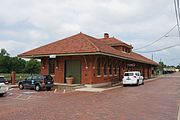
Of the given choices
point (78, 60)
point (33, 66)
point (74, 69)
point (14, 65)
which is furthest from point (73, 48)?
point (14, 65)

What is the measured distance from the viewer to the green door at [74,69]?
27812 millimetres

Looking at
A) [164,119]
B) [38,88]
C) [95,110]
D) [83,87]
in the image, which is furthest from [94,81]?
[164,119]

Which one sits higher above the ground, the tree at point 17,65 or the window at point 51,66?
the tree at point 17,65

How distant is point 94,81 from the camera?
2722cm

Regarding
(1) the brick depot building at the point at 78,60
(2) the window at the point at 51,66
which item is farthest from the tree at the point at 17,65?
(2) the window at the point at 51,66

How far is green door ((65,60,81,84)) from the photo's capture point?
2781cm

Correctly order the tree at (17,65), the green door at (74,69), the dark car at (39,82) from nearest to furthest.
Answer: the dark car at (39,82) < the green door at (74,69) < the tree at (17,65)

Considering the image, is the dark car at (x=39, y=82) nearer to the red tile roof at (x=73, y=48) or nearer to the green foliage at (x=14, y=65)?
the red tile roof at (x=73, y=48)

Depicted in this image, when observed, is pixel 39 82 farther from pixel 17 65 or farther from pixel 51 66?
pixel 17 65

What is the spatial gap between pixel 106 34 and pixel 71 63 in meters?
18.2

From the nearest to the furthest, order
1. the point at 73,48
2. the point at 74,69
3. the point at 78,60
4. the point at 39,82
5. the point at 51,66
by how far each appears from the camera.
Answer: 1. the point at 39,82
2. the point at 73,48
3. the point at 78,60
4. the point at 74,69
5. the point at 51,66

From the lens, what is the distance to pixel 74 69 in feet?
92.3

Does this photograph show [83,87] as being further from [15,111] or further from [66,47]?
[15,111]

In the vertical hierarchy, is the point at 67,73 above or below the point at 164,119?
above
